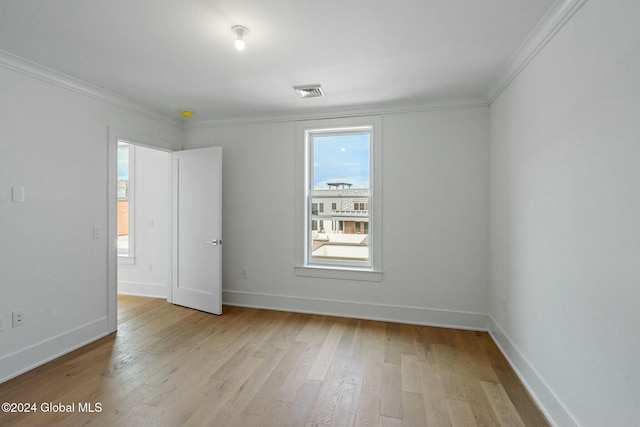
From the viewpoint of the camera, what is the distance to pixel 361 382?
2342mm

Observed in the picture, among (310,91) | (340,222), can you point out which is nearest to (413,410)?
(340,222)

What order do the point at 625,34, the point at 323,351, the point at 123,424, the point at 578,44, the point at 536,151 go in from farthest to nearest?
1. the point at 323,351
2. the point at 536,151
3. the point at 123,424
4. the point at 578,44
5. the point at 625,34

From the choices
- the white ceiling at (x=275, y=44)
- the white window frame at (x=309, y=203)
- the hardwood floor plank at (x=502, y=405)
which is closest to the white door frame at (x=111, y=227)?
the white ceiling at (x=275, y=44)

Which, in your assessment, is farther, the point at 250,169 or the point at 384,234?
the point at 250,169

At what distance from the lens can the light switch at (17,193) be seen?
2.43 meters

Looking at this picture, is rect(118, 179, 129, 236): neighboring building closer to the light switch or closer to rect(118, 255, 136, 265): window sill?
rect(118, 255, 136, 265): window sill

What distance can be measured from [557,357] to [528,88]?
6.13ft

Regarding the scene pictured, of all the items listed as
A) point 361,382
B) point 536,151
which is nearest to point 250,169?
point 361,382

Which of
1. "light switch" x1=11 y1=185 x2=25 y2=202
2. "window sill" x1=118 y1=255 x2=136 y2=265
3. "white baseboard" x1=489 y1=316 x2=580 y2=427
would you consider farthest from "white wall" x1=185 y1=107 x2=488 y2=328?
"light switch" x1=11 y1=185 x2=25 y2=202

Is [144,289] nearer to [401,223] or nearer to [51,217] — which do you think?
[51,217]

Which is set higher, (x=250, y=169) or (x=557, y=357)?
(x=250, y=169)

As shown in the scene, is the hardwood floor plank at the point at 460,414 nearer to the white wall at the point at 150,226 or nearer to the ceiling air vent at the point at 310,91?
the ceiling air vent at the point at 310,91

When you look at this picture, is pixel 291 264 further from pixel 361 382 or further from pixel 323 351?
pixel 361 382

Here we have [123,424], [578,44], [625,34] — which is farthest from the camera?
[123,424]
